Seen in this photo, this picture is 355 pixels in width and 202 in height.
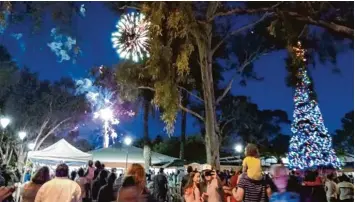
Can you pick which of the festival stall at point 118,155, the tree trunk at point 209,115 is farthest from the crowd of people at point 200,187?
the festival stall at point 118,155

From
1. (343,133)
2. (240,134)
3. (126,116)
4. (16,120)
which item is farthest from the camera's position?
(343,133)

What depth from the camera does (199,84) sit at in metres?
20.9

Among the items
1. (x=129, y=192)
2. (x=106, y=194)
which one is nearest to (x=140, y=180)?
(x=129, y=192)

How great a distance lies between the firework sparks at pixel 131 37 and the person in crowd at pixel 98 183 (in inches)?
155

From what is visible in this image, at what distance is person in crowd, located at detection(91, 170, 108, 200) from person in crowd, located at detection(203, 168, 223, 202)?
11.5ft

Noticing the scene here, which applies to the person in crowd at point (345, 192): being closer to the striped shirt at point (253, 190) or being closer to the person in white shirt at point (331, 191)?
the person in white shirt at point (331, 191)

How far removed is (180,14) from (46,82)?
96.1 ft

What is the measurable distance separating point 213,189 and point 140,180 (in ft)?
9.06

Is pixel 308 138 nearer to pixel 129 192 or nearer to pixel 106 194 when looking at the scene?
pixel 106 194

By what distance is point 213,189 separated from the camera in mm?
7902

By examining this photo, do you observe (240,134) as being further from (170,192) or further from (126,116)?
(170,192)

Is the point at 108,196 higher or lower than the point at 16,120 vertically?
lower

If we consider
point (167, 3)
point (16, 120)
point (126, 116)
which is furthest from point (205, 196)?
point (16, 120)

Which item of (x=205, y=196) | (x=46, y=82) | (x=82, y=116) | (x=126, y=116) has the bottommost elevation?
(x=205, y=196)
